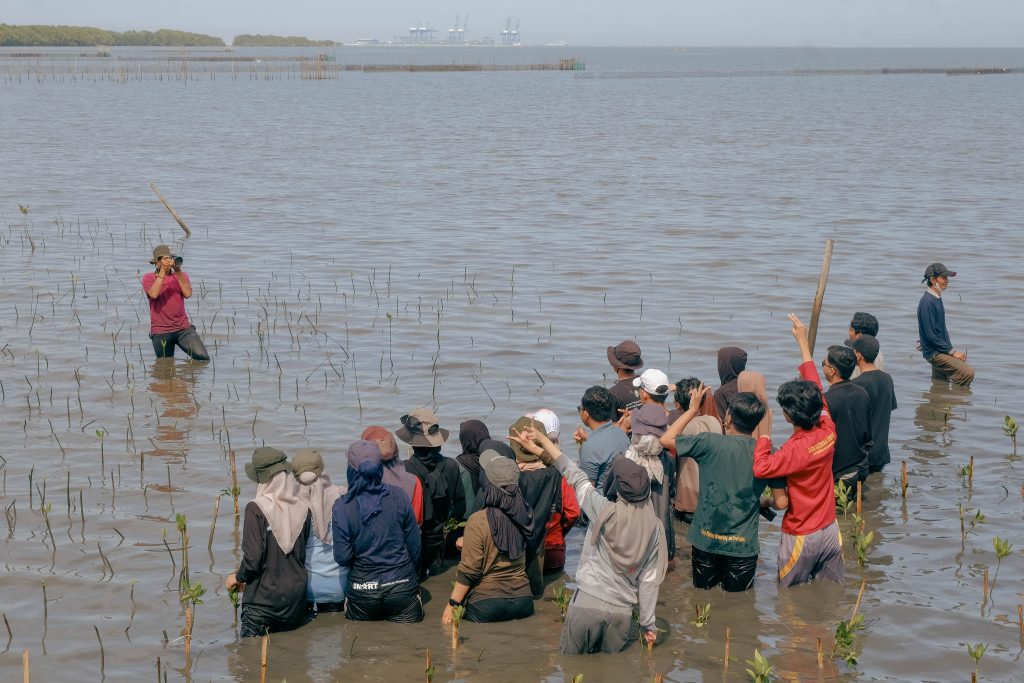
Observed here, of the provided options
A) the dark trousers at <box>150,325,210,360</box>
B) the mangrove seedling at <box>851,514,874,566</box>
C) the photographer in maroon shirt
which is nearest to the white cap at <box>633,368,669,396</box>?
the mangrove seedling at <box>851,514,874,566</box>

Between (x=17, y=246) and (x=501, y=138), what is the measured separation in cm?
2979

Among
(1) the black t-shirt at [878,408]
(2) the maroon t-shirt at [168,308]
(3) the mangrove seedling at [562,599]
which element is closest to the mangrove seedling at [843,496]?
(1) the black t-shirt at [878,408]

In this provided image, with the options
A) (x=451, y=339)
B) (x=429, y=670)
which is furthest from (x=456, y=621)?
(x=451, y=339)

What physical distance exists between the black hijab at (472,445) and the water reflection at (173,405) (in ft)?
14.1

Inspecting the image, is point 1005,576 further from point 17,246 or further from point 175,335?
point 17,246

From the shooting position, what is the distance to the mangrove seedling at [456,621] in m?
7.02

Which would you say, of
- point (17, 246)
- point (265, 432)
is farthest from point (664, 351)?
point (17, 246)

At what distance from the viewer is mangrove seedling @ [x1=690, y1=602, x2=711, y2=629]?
737cm

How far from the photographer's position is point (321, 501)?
23.9 feet

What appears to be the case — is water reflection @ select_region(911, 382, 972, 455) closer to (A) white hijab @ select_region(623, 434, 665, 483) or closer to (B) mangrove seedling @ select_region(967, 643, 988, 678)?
(B) mangrove seedling @ select_region(967, 643, 988, 678)

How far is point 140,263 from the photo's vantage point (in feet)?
67.2

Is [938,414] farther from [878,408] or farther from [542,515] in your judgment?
[542,515]

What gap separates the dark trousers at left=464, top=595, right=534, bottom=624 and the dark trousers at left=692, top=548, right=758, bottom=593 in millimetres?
1294

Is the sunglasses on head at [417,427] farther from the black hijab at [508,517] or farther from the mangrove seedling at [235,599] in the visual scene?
the mangrove seedling at [235,599]
